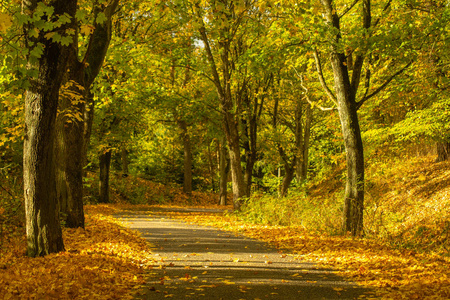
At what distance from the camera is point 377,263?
Answer: 7.31m

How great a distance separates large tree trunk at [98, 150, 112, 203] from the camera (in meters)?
23.7

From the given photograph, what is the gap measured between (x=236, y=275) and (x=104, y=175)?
18.7 m

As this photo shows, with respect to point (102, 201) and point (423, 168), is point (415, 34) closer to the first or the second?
point (423, 168)

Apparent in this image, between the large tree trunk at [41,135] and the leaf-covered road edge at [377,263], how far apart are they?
16.3 feet

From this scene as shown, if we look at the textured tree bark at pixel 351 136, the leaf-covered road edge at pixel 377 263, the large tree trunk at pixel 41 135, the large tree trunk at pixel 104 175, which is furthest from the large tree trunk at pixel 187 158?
the large tree trunk at pixel 41 135

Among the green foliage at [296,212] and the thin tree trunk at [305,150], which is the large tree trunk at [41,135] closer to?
the green foliage at [296,212]

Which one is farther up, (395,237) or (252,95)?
(252,95)

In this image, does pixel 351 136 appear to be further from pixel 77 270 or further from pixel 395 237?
pixel 77 270

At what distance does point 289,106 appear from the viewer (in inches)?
978

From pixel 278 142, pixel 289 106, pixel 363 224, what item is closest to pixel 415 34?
pixel 363 224

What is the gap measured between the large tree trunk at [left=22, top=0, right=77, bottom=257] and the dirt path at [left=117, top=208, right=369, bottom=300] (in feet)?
6.88

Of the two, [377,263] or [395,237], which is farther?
[395,237]

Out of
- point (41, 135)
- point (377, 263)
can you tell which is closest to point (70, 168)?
point (41, 135)

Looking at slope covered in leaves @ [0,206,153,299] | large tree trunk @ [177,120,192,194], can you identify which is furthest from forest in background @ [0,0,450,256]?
slope covered in leaves @ [0,206,153,299]
